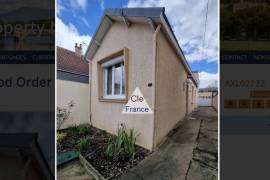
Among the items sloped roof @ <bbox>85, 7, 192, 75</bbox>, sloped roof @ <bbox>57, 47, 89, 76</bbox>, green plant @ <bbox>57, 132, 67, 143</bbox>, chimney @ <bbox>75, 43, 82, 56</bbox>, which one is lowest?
green plant @ <bbox>57, 132, 67, 143</bbox>

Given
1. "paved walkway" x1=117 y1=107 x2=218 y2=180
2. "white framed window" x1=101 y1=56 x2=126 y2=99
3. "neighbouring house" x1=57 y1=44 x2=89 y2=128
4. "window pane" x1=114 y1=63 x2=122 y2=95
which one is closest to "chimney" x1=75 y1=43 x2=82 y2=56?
"neighbouring house" x1=57 y1=44 x2=89 y2=128

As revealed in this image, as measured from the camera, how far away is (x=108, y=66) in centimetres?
209

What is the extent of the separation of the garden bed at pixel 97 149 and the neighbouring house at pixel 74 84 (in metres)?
0.11

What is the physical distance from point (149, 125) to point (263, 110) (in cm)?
103

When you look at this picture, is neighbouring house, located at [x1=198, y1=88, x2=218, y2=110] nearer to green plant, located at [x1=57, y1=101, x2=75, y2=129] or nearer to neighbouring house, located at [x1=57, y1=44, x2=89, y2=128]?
neighbouring house, located at [x1=57, y1=44, x2=89, y2=128]

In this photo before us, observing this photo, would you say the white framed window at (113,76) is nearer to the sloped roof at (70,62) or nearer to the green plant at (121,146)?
the sloped roof at (70,62)

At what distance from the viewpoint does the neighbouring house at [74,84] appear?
5.83 ft

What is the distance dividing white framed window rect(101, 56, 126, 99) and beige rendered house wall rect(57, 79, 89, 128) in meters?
0.22

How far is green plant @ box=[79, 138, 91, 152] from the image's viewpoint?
1.96m

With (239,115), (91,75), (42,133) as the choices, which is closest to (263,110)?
(239,115)

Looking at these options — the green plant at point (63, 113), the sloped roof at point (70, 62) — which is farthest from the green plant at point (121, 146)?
the sloped roof at point (70, 62)

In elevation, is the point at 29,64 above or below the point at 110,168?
above

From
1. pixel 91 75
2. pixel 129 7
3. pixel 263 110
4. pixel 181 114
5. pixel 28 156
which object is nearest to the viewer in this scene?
pixel 263 110

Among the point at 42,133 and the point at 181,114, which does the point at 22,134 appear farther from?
the point at 181,114
